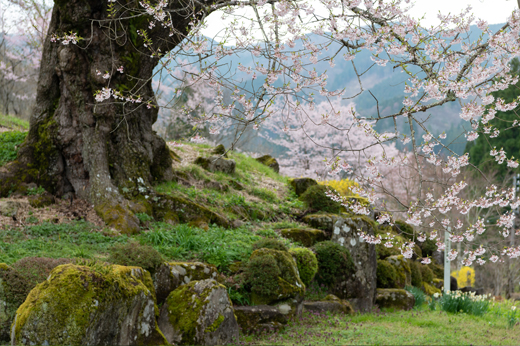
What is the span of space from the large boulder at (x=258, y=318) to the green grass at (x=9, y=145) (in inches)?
220

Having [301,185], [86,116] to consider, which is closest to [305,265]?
[86,116]

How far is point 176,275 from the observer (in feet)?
15.4

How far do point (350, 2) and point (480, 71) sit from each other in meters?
1.57

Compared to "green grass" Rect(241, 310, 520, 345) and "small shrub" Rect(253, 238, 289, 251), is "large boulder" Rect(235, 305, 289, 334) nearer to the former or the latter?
"green grass" Rect(241, 310, 520, 345)

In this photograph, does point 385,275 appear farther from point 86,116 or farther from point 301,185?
point 86,116

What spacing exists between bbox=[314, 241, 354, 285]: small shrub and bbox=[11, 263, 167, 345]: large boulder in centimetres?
388

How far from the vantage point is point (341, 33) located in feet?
13.0

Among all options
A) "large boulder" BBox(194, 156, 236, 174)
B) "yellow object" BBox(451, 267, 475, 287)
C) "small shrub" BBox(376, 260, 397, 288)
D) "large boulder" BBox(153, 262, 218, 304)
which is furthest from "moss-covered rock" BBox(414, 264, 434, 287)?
"yellow object" BBox(451, 267, 475, 287)

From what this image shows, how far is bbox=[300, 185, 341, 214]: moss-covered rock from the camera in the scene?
9555mm

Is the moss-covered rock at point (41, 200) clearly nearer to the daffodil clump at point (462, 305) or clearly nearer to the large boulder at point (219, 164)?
the large boulder at point (219, 164)

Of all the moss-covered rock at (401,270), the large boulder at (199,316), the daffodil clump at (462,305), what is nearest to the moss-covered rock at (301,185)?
the moss-covered rock at (401,270)

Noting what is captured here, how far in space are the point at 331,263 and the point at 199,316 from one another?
11.2 feet

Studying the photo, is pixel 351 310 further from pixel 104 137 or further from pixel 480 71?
pixel 104 137

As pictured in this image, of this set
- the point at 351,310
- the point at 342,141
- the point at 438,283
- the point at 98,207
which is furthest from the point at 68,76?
the point at 342,141
